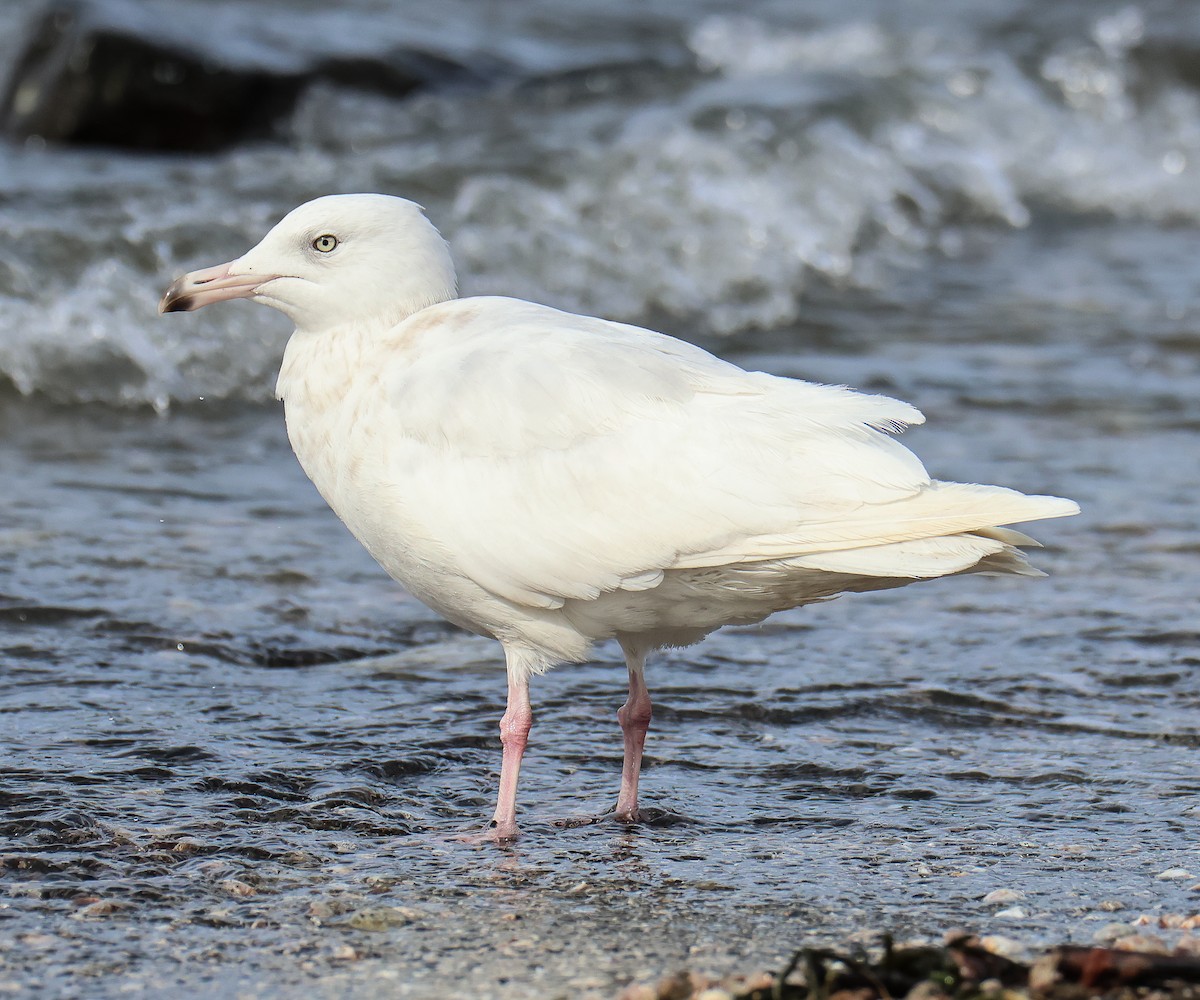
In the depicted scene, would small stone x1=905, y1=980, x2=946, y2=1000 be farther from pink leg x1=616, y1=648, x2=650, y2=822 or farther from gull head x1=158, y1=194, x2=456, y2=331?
gull head x1=158, y1=194, x2=456, y2=331

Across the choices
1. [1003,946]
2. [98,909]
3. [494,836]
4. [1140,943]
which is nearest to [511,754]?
[494,836]

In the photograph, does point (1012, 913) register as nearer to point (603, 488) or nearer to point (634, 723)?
point (634, 723)

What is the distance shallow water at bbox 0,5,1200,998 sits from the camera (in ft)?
12.0

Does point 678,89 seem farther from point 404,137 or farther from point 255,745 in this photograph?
point 255,745

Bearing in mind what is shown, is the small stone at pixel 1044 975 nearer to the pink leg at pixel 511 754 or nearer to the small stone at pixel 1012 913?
the small stone at pixel 1012 913

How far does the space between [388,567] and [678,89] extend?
475 inches

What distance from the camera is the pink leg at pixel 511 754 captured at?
422 centimetres

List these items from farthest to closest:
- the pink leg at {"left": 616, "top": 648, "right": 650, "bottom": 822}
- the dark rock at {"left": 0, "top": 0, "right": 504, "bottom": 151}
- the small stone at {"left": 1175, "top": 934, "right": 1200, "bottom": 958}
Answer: the dark rock at {"left": 0, "top": 0, "right": 504, "bottom": 151}
the pink leg at {"left": 616, "top": 648, "right": 650, "bottom": 822}
the small stone at {"left": 1175, "top": 934, "right": 1200, "bottom": 958}

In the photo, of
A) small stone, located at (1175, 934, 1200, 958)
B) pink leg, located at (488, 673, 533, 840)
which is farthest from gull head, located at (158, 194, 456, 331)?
small stone, located at (1175, 934, 1200, 958)

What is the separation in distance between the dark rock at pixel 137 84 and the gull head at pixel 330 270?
951 centimetres

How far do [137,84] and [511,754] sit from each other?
34.3 feet

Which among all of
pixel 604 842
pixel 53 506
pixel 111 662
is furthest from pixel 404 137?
pixel 604 842

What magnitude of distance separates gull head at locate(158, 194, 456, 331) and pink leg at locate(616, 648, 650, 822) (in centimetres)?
108

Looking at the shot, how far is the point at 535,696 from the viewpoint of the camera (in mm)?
5254
